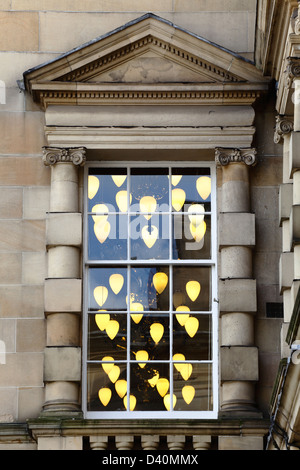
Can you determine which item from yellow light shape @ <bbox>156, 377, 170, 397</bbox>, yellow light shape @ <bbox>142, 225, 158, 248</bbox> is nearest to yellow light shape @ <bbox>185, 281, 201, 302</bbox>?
yellow light shape @ <bbox>142, 225, 158, 248</bbox>

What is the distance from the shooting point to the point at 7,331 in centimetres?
1341

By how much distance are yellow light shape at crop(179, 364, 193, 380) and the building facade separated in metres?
0.02

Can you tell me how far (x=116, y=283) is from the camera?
1373 centimetres

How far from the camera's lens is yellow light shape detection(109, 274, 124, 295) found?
45.0 ft

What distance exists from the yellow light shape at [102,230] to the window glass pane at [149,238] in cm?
28

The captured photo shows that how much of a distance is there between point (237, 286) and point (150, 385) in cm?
147

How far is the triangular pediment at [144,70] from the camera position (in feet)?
45.5

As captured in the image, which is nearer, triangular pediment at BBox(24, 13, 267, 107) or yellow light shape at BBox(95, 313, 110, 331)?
yellow light shape at BBox(95, 313, 110, 331)

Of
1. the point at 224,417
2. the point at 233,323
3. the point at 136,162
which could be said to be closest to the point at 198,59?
the point at 136,162

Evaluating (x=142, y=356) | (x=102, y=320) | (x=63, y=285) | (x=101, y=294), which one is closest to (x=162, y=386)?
(x=142, y=356)

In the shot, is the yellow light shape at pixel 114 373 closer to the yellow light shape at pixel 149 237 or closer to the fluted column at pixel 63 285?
the fluted column at pixel 63 285

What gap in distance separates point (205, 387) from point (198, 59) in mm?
3766

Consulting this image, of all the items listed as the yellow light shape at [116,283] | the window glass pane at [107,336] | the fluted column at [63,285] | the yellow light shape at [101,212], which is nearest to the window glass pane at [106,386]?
the window glass pane at [107,336]

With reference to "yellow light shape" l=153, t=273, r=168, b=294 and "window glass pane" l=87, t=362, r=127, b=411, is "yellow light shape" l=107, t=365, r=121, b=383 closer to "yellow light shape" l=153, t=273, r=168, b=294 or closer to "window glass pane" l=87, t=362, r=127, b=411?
"window glass pane" l=87, t=362, r=127, b=411
